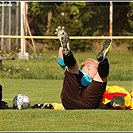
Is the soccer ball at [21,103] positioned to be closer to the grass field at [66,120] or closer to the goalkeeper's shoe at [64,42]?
the grass field at [66,120]

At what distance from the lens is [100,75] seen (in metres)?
8.41

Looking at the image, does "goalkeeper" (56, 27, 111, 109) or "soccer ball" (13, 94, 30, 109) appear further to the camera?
"soccer ball" (13, 94, 30, 109)

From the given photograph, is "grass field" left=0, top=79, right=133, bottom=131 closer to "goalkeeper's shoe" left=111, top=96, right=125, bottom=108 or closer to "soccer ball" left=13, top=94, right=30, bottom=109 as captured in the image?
"goalkeeper's shoe" left=111, top=96, right=125, bottom=108

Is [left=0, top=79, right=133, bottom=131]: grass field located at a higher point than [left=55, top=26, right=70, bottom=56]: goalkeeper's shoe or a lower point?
lower

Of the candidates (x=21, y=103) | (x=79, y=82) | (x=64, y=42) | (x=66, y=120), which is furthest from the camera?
(x=21, y=103)

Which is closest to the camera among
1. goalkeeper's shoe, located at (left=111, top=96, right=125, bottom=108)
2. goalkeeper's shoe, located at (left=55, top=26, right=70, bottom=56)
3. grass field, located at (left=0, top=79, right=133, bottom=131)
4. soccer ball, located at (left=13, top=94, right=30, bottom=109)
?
grass field, located at (left=0, top=79, right=133, bottom=131)

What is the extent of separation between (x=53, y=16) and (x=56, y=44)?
2.66 metres

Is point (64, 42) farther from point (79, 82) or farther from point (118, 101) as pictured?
point (118, 101)

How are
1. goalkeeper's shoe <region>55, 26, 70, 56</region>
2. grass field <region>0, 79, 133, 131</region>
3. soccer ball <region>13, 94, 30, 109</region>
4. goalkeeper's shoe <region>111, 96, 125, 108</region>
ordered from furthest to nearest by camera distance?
soccer ball <region>13, 94, 30, 109</region>
goalkeeper's shoe <region>111, 96, 125, 108</region>
goalkeeper's shoe <region>55, 26, 70, 56</region>
grass field <region>0, 79, 133, 131</region>

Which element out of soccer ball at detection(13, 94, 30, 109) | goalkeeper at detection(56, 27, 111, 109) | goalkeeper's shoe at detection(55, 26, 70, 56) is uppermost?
goalkeeper's shoe at detection(55, 26, 70, 56)

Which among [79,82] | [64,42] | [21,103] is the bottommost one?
[21,103]

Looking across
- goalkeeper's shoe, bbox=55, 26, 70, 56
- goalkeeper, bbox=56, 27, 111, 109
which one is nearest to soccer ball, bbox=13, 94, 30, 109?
goalkeeper, bbox=56, 27, 111, 109

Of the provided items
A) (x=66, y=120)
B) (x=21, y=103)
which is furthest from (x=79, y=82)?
(x=66, y=120)

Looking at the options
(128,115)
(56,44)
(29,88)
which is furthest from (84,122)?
(56,44)
